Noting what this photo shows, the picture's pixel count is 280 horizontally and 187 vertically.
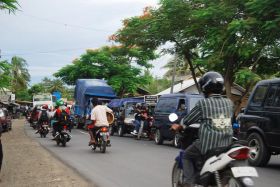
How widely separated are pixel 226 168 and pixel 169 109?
46.1ft

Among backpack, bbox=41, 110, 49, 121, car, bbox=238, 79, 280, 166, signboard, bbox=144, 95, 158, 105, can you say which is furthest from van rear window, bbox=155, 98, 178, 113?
car, bbox=238, 79, 280, 166

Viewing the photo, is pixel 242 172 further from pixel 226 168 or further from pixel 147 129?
pixel 147 129

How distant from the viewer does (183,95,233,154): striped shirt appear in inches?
232

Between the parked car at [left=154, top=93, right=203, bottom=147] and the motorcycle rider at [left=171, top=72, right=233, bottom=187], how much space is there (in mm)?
11927

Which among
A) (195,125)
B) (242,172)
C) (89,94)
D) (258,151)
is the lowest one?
(258,151)

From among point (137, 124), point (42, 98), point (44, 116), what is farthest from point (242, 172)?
point (42, 98)

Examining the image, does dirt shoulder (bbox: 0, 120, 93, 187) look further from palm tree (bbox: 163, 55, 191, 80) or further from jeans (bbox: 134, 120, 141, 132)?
palm tree (bbox: 163, 55, 191, 80)

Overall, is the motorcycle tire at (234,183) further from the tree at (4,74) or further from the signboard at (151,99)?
the signboard at (151,99)

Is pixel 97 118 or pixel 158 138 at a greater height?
pixel 97 118

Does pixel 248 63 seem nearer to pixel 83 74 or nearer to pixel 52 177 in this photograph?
pixel 52 177

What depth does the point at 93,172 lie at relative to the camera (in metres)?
11.1

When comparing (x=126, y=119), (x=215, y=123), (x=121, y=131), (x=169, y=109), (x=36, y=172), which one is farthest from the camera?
(x=121, y=131)

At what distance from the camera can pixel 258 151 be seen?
38.4ft

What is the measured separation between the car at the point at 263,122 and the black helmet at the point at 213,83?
553 centimetres
